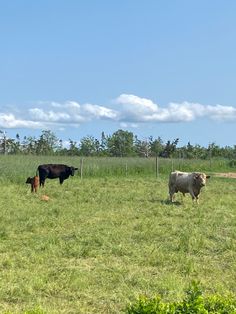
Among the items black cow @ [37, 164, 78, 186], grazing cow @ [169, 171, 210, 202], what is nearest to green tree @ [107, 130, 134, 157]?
black cow @ [37, 164, 78, 186]

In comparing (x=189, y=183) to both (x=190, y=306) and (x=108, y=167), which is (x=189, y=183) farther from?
(x=108, y=167)

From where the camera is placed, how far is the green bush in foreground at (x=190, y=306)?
375 cm

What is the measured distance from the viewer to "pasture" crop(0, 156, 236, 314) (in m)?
6.52

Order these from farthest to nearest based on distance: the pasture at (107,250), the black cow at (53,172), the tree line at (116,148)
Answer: the tree line at (116,148) < the black cow at (53,172) < the pasture at (107,250)

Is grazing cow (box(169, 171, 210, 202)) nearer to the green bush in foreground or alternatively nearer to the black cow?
the black cow

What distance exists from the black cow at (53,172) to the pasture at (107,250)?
6.34 metres

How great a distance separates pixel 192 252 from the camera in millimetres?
9125

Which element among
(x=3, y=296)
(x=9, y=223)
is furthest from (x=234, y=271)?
(x=9, y=223)

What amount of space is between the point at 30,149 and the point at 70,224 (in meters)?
54.0

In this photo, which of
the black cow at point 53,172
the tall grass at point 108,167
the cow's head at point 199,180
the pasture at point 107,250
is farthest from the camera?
the tall grass at point 108,167

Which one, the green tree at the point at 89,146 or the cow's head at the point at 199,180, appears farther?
the green tree at the point at 89,146

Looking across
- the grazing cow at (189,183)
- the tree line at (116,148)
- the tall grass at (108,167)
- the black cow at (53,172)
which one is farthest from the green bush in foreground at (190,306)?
the tree line at (116,148)

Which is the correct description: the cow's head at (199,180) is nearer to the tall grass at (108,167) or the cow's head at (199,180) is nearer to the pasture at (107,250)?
the pasture at (107,250)

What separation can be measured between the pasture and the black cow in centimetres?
634
